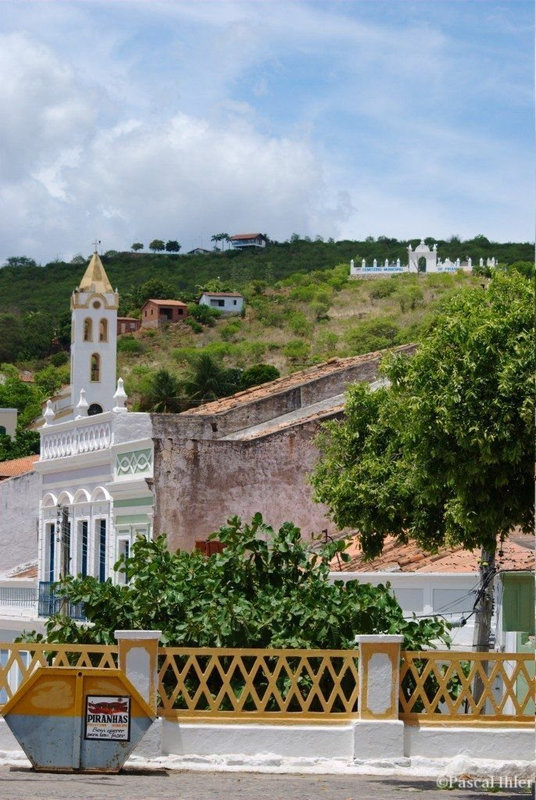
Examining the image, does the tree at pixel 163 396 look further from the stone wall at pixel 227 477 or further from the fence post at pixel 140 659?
the fence post at pixel 140 659

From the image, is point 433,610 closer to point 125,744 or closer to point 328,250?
point 125,744

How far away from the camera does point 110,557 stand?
26.1m

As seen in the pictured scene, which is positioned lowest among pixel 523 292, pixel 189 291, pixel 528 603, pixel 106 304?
pixel 528 603

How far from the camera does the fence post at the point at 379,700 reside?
12477 millimetres

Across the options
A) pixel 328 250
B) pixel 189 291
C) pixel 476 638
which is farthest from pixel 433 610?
pixel 328 250

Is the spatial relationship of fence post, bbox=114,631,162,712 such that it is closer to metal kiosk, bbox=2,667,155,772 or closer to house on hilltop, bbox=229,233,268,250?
metal kiosk, bbox=2,667,155,772

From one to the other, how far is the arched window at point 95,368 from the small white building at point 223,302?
70.3 metres

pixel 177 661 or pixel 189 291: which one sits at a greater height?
pixel 189 291

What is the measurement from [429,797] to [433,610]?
26.3 feet

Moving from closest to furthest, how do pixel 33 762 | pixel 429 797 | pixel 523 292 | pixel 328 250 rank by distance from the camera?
pixel 429 797 → pixel 33 762 → pixel 523 292 → pixel 328 250

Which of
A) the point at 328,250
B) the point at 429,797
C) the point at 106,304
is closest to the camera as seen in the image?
the point at 429,797

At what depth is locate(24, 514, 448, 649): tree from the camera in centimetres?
1367

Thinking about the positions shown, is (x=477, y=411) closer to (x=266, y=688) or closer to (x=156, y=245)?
(x=266, y=688)

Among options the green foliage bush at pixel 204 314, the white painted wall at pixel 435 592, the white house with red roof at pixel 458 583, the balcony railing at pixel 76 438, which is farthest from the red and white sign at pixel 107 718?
the green foliage bush at pixel 204 314
